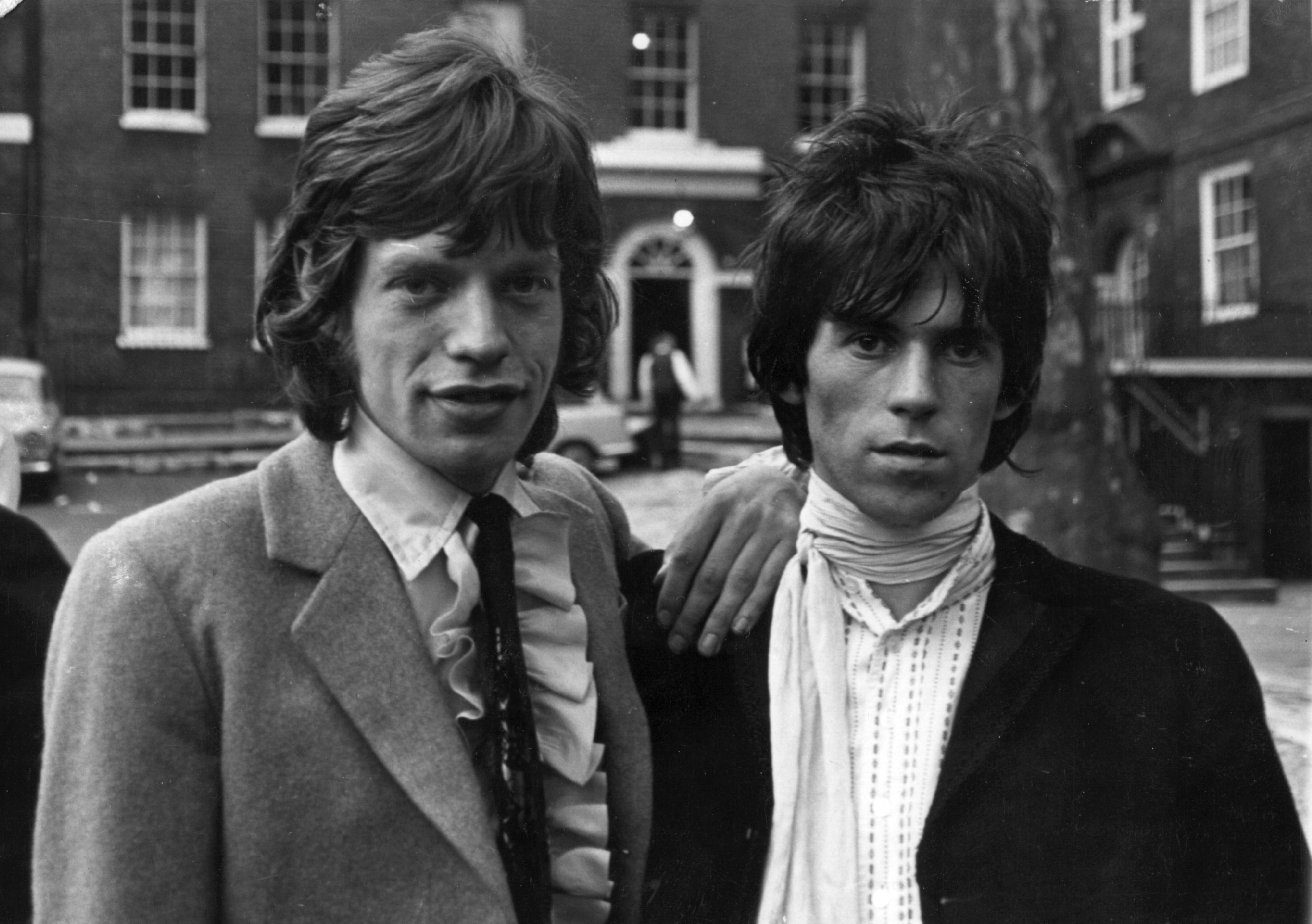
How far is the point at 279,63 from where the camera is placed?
8.98 ft

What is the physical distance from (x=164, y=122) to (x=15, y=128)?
31cm

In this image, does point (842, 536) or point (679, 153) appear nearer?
point (842, 536)

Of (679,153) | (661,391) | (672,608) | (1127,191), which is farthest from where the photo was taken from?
(1127,191)

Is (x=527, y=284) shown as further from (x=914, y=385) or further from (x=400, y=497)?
(x=914, y=385)

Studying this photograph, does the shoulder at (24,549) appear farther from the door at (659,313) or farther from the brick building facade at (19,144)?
the door at (659,313)

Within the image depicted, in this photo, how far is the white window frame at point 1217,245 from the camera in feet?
9.72

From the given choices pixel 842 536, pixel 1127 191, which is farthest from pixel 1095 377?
pixel 842 536

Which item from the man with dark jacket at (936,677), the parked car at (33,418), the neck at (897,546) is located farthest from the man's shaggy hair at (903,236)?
the parked car at (33,418)

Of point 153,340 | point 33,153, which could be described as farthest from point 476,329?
point 33,153

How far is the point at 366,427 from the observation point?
1.87 m

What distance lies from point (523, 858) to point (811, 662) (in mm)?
584

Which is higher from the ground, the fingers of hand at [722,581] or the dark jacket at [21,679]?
the fingers of hand at [722,581]

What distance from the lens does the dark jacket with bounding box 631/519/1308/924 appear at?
185cm

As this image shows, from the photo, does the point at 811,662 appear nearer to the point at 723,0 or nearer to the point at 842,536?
the point at 842,536
